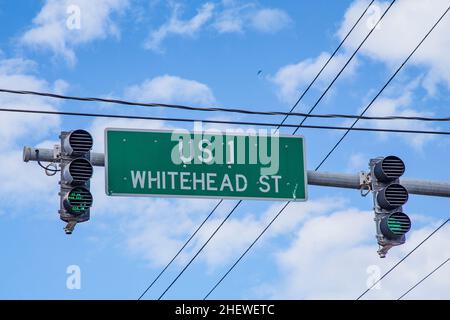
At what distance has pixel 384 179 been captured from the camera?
934 cm

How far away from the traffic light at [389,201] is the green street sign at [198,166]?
87 centimetres

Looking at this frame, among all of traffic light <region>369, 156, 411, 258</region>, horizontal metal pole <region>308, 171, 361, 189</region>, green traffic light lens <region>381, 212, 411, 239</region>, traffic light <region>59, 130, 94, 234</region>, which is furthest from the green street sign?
green traffic light lens <region>381, 212, 411, 239</region>

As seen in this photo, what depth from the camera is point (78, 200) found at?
834 cm

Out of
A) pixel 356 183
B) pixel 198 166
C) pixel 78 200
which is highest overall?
pixel 198 166

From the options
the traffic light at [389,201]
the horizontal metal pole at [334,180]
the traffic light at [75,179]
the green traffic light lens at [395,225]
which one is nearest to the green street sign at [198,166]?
the horizontal metal pole at [334,180]

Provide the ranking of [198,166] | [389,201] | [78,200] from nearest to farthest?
1. [78,200]
2. [198,166]
3. [389,201]

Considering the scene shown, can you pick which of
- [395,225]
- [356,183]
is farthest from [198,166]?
[395,225]

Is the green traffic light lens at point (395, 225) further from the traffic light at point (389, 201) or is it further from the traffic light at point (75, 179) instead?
the traffic light at point (75, 179)

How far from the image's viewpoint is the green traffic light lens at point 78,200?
8297 mm

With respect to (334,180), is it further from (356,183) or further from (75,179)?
(75,179)

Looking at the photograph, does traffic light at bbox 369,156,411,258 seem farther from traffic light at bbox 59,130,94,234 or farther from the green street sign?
traffic light at bbox 59,130,94,234

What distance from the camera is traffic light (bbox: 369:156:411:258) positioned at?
29.6 ft

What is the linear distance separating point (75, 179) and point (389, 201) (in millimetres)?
3578

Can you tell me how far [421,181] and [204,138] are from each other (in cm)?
262
